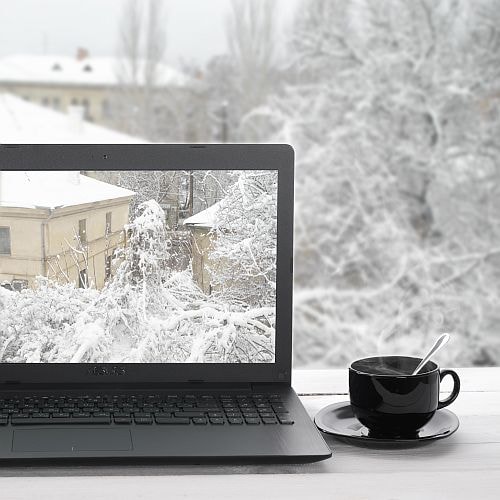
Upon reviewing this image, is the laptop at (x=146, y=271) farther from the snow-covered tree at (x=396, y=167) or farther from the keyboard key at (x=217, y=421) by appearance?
the snow-covered tree at (x=396, y=167)

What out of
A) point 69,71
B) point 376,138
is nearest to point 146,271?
point 69,71

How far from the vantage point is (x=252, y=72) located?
3.46 metres

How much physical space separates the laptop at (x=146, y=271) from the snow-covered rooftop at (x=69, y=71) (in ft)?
8.41

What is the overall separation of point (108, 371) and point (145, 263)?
0.42 feet

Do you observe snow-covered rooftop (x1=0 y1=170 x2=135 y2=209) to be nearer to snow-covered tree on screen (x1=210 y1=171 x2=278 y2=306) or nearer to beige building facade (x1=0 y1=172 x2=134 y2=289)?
beige building facade (x1=0 y1=172 x2=134 y2=289)

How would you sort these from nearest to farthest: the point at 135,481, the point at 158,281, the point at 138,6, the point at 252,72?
the point at 135,481 < the point at 158,281 < the point at 138,6 < the point at 252,72

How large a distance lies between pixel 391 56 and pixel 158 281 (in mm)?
2898

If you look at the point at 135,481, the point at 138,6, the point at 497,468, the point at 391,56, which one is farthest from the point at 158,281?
the point at 391,56

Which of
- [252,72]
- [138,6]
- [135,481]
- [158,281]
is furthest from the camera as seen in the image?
[252,72]

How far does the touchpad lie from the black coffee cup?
0.23 metres

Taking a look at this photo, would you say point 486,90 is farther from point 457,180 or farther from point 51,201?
point 51,201

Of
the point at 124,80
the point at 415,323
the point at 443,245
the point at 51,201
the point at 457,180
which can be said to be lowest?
the point at 415,323

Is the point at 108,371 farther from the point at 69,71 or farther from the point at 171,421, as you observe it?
the point at 69,71

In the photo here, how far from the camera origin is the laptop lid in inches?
33.6
